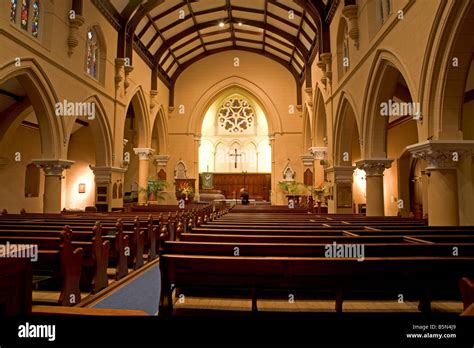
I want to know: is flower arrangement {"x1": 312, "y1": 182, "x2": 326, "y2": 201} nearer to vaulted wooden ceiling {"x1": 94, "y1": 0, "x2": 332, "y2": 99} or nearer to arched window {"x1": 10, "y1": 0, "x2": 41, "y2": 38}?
vaulted wooden ceiling {"x1": 94, "y1": 0, "x2": 332, "y2": 99}

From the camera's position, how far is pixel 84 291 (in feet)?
13.3

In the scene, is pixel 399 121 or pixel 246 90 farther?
pixel 246 90

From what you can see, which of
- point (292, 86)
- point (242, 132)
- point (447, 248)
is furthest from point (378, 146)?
point (242, 132)

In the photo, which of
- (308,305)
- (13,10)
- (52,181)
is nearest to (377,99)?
(308,305)

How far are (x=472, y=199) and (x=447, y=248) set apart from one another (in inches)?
270

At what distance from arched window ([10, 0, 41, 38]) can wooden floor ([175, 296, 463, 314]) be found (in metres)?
8.18

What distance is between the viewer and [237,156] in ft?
72.3

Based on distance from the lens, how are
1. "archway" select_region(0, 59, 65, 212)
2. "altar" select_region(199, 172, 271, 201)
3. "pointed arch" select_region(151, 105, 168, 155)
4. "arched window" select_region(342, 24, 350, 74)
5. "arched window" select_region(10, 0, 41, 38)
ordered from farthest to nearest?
"altar" select_region(199, 172, 271, 201)
"pointed arch" select_region(151, 105, 168, 155)
"arched window" select_region(342, 24, 350, 74)
"archway" select_region(0, 59, 65, 212)
"arched window" select_region(10, 0, 41, 38)

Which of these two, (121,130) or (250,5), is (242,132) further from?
(121,130)

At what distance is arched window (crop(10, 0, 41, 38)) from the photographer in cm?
791

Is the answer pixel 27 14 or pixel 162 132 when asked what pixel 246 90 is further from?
pixel 27 14

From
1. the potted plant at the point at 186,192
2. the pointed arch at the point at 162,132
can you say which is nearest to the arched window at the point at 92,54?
the potted plant at the point at 186,192

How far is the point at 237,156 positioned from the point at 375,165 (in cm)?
1387

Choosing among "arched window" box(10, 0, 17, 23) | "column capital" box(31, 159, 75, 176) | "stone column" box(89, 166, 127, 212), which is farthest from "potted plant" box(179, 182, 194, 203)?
"arched window" box(10, 0, 17, 23)
